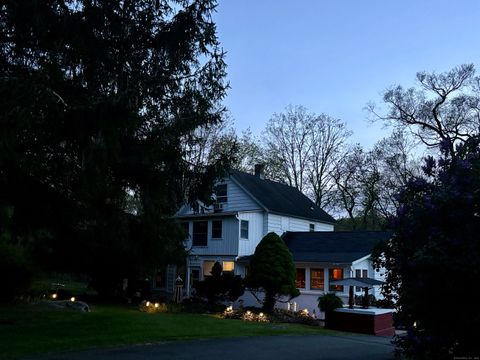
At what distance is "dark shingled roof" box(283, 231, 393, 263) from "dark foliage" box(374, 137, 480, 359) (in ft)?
62.2

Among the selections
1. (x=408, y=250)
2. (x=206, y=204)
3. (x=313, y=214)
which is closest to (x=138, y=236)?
(x=206, y=204)

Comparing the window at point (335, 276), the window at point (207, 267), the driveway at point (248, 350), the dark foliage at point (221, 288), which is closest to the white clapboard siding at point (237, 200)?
the window at point (207, 267)

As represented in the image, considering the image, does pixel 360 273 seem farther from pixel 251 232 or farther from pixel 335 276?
pixel 251 232


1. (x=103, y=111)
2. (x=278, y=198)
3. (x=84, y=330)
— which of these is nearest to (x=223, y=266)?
(x=278, y=198)

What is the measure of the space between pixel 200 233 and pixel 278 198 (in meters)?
5.77

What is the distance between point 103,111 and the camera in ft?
34.1

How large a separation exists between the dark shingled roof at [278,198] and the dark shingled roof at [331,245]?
2018 mm

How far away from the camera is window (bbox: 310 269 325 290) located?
26781 millimetres

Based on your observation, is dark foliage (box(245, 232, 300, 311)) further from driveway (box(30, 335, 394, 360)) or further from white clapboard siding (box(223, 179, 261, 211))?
driveway (box(30, 335, 394, 360))

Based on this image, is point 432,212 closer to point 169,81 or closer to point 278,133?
point 169,81

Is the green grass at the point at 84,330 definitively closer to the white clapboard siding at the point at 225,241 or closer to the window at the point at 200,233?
the white clapboard siding at the point at 225,241

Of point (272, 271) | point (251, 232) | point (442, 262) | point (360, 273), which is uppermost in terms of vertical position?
point (251, 232)

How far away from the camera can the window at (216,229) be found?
29609 millimetres

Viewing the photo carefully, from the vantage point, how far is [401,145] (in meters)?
42.1
